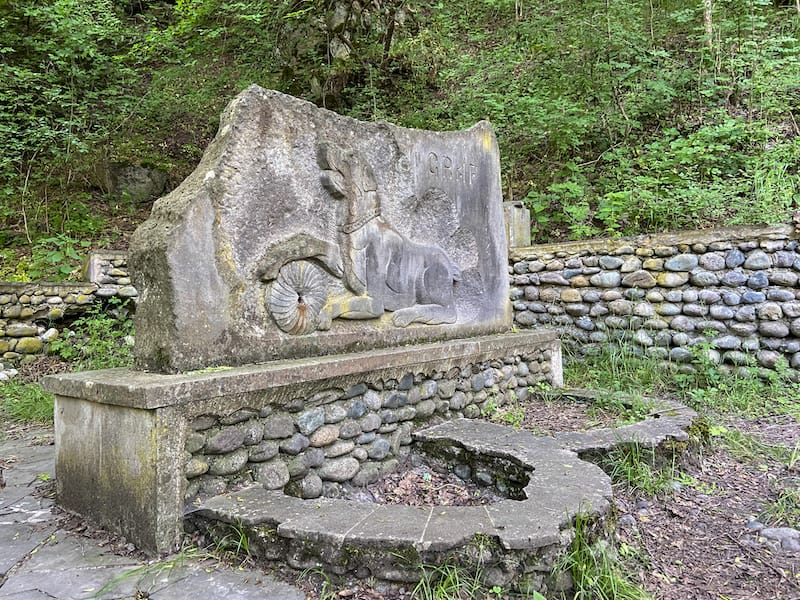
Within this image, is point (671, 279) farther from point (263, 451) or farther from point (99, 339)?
point (99, 339)

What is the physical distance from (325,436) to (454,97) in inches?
277

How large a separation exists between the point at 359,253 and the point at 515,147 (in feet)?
18.2

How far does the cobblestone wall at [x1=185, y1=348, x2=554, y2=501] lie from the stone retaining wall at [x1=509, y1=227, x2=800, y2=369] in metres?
2.15

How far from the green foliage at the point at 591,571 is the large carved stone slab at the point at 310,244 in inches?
67.4

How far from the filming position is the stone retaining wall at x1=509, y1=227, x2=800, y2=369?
4746 millimetres

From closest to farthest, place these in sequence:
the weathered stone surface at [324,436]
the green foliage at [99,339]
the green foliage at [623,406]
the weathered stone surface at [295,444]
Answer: the weathered stone surface at [295,444] < the weathered stone surface at [324,436] < the green foliage at [623,406] < the green foliage at [99,339]

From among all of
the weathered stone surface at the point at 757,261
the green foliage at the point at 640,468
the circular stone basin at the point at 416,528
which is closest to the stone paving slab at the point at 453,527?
the circular stone basin at the point at 416,528

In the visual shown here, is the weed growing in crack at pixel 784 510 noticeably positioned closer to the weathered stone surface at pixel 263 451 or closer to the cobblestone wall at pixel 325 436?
the cobblestone wall at pixel 325 436

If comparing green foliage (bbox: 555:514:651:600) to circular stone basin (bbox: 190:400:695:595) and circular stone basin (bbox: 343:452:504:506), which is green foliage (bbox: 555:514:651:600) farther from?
circular stone basin (bbox: 343:452:504:506)

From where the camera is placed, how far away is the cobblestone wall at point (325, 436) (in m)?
2.45

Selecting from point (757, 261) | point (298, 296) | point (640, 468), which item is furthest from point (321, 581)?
point (757, 261)

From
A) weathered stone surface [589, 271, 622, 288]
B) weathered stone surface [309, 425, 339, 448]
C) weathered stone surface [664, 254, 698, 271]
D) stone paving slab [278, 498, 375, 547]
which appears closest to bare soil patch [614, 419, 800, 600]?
stone paving slab [278, 498, 375, 547]

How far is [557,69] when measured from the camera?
27.4ft

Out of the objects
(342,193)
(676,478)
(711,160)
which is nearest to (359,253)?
(342,193)
